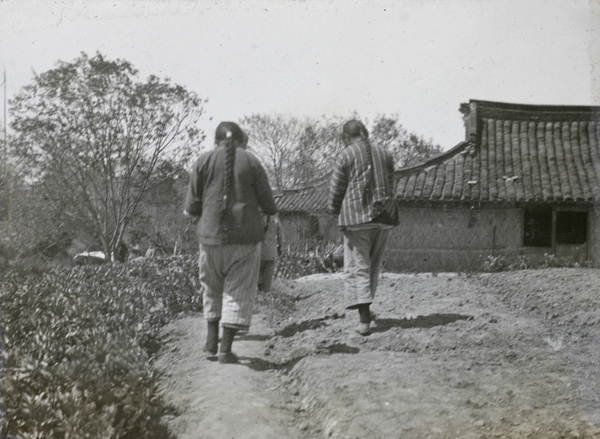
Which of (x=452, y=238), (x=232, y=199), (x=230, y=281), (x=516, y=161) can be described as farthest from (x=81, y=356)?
(x=516, y=161)

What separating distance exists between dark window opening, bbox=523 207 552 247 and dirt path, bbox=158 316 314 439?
9935mm

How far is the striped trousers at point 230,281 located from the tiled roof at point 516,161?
7.85 meters

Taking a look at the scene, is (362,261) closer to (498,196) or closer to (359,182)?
(359,182)

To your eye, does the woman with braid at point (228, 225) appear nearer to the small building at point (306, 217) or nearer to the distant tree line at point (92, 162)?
the distant tree line at point (92, 162)

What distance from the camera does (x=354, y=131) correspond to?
14.7 ft

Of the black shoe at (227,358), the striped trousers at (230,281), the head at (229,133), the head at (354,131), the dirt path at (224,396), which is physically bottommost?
the dirt path at (224,396)

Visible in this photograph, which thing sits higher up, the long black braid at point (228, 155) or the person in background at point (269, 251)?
the long black braid at point (228, 155)

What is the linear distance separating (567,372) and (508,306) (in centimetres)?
238

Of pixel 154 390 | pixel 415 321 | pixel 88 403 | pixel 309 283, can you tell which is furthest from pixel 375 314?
pixel 309 283

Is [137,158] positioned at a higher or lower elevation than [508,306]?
higher

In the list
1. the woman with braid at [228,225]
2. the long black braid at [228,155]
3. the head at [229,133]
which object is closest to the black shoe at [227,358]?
the woman with braid at [228,225]

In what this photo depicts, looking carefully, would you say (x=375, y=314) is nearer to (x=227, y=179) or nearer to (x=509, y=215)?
(x=227, y=179)

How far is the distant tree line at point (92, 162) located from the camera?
462 centimetres

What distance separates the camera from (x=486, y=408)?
298 cm
